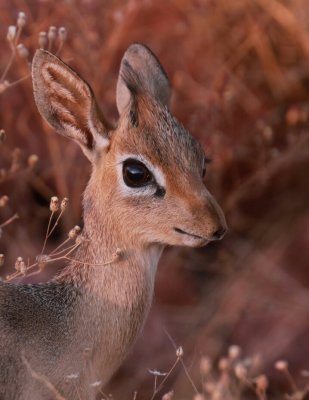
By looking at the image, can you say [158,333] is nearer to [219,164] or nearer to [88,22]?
[219,164]

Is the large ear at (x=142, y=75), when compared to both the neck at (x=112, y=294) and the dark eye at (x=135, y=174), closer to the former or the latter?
the dark eye at (x=135, y=174)

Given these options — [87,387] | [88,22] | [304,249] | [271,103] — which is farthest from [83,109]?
[271,103]

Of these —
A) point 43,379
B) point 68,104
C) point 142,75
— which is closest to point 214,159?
point 142,75

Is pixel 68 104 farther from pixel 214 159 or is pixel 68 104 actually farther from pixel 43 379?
pixel 214 159

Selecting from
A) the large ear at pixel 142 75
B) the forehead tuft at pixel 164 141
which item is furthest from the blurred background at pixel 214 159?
the forehead tuft at pixel 164 141

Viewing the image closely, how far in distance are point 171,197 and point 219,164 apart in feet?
9.81

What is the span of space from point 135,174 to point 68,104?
0.41 meters

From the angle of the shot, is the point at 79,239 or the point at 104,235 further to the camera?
the point at 104,235

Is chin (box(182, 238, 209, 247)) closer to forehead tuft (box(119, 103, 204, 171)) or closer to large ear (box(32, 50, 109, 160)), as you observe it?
forehead tuft (box(119, 103, 204, 171))

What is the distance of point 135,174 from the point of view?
151 inches

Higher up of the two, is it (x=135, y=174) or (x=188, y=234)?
(x=135, y=174)

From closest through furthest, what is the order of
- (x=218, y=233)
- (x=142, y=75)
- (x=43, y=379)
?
(x=43, y=379) → (x=218, y=233) → (x=142, y=75)

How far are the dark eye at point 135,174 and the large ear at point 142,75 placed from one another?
0.42m

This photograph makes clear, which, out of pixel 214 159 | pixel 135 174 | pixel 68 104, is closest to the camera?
pixel 135 174
